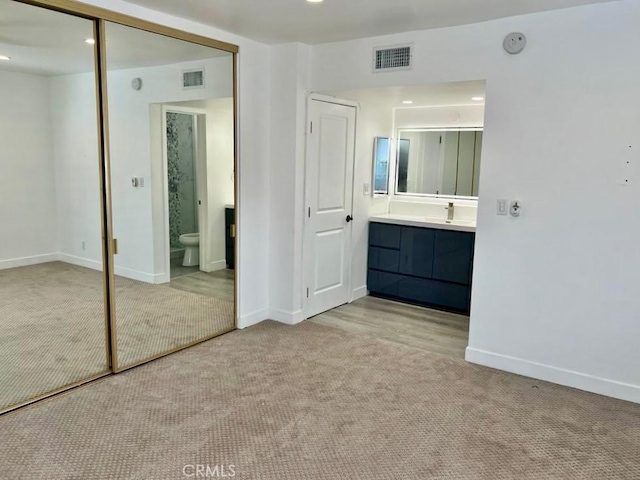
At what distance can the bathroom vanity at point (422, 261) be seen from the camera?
4621 mm

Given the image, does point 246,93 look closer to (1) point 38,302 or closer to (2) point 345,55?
(2) point 345,55

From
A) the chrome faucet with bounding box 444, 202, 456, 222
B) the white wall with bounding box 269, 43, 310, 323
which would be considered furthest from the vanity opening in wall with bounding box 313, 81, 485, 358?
the white wall with bounding box 269, 43, 310, 323

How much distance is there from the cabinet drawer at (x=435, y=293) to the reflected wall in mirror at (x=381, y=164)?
1058 millimetres

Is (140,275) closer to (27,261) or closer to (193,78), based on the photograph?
(27,261)

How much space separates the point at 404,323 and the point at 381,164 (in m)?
1.80

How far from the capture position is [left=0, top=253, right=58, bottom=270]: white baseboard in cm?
329

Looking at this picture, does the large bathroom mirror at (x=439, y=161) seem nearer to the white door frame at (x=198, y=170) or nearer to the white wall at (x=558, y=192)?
the white wall at (x=558, y=192)

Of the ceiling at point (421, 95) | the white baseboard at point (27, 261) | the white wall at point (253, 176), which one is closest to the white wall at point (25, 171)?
the white baseboard at point (27, 261)

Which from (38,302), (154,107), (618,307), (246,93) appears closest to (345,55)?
(246,93)

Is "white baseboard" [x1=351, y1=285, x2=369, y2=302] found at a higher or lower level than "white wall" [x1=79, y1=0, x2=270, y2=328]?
lower

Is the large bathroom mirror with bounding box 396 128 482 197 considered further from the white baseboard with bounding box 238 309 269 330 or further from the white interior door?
the white baseboard with bounding box 238 309 269 330

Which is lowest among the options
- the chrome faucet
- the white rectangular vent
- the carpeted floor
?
the carpeted floor

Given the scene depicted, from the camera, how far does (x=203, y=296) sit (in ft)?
13.9

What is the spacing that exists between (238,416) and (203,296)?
1.66 m
